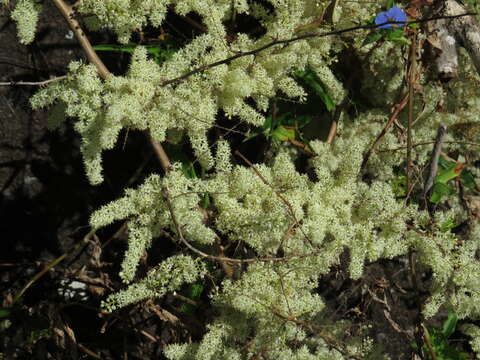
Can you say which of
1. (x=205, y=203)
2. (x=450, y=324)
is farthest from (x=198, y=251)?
(x=450, y=324)

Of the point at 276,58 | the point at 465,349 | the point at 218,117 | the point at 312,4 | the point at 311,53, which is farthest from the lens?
the point at 465,349

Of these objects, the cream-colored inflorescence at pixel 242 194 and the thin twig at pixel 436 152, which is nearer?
the cream-colored inflorescence at pixel 242 194

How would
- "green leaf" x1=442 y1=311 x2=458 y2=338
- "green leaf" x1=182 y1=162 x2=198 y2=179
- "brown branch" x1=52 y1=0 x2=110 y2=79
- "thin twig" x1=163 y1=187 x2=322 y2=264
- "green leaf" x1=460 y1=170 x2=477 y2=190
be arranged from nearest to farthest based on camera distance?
"thin twig" x1=163 y1=187 x2=322 y2=264 < "brown branch" x1=52 y1=0 x2=110 y2=79 < "green leaf" x1=182 y1=162 x2=198 y2=179 < "green leaf" x1=442 y1=311 x2=458 y2=338 < "green leaf" x1=460 y1=170 x2=477 y2=190

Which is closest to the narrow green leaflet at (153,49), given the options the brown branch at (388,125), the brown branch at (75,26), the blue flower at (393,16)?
the brown branch at (75,26)

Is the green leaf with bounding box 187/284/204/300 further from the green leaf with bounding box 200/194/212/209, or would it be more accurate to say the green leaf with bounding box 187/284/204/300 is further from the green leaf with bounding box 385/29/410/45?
the green leaf with bounding box 385/29/410/45

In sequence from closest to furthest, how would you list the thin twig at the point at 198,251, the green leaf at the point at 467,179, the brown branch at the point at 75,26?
Answer: the thin twig at the point at 198,251, the brown branch at the point at 75,26, the green leaf at the point at 467,179

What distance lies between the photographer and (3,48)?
9.11 feet

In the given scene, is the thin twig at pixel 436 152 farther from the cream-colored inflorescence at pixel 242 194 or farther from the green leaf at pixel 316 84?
the green leaf at pixel 316 84

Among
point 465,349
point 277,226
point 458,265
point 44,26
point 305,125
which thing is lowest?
point 465,349

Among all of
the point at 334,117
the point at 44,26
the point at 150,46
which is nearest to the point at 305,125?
the point at 334,117

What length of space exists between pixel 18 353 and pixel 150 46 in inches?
73.2

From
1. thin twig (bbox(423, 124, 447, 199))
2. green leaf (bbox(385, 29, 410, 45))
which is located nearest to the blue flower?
green leaf (bbox(385, 29, 410, 45))

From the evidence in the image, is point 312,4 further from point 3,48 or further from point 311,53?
point 3,48

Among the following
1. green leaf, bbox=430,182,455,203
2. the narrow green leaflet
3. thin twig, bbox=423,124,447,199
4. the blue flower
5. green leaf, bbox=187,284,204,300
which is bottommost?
green leaf, bbox=187,284,204,300
